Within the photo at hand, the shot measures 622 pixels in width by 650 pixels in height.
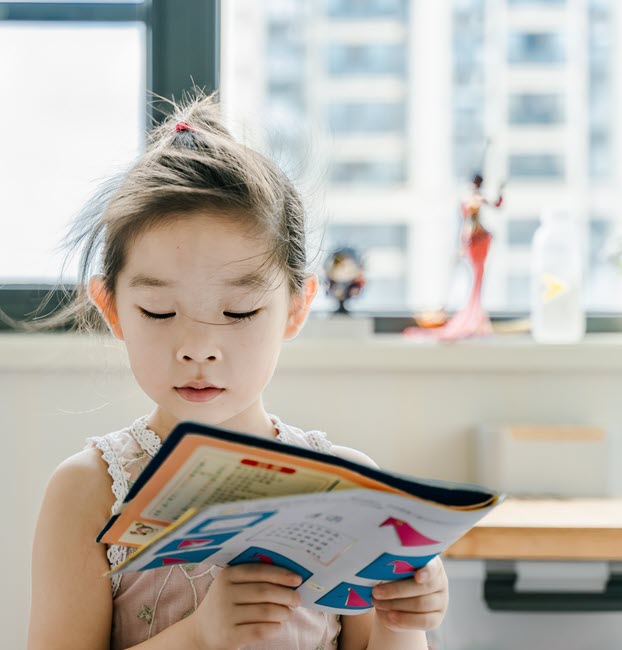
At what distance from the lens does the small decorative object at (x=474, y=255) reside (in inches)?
62.7

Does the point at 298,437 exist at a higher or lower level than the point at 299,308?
lower

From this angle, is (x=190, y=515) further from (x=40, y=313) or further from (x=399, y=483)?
(x=40, y=313)

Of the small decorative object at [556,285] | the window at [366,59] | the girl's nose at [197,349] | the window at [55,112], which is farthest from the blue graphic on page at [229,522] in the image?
the window at [366,59]

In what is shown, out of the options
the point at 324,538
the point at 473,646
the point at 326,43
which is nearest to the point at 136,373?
the point at 324,538

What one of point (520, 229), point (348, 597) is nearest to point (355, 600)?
point (348, 597)

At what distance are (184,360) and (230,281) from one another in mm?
79

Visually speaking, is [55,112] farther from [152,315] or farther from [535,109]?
[152,315]

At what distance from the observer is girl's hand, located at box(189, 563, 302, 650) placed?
682mm

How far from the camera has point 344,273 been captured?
5.24 feet

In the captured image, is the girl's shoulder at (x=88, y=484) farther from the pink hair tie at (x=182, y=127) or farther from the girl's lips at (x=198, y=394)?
the pink hair tie at (x=182, y=127)

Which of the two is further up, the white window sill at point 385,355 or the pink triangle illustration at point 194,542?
the white window sill at point 385,355

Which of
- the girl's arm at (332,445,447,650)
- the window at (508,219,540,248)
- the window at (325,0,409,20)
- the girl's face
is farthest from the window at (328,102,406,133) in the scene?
the girl's arm at (332,445,447,650)

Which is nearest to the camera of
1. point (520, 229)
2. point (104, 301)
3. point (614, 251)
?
point (104, 301)

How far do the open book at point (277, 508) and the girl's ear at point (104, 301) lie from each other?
0.29 m
